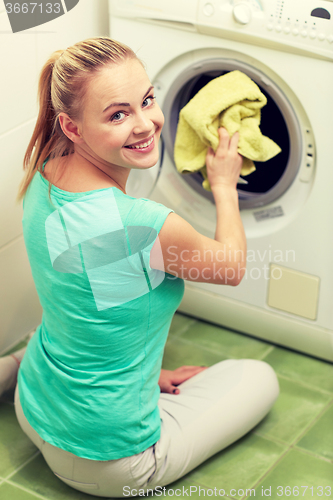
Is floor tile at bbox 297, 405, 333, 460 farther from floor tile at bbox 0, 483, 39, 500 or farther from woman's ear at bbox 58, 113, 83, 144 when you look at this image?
woman's ear at bbox 58, 113, 83, 144

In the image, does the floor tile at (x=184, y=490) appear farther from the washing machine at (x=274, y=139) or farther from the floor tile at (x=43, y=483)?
the washing machine at (x=274, y=139)

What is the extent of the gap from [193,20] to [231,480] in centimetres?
117

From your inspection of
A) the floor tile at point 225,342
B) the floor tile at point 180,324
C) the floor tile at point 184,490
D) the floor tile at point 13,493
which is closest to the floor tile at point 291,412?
the floor tile at point 225,342

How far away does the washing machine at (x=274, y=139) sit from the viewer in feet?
4.81

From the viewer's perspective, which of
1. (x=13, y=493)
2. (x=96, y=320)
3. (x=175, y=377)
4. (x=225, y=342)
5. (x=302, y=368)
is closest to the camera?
(x=96, y=320)

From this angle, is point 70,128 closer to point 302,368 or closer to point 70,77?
point 70,77

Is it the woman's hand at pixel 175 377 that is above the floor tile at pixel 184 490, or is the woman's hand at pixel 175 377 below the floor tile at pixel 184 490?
above

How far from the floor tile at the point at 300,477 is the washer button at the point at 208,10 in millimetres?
1146

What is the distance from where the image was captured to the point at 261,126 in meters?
1.68

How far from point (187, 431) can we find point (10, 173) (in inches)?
33.4

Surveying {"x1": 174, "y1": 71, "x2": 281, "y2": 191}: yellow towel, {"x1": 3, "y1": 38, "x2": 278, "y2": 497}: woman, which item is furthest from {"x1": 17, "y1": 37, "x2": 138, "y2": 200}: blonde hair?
{"x1": 174, "y1": 71, "x2": 281, "y2": 191}: yellow towel

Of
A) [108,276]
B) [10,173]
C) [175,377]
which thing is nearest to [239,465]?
[175,377]

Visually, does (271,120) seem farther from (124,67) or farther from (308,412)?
(308,412)

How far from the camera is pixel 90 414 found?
126cm
